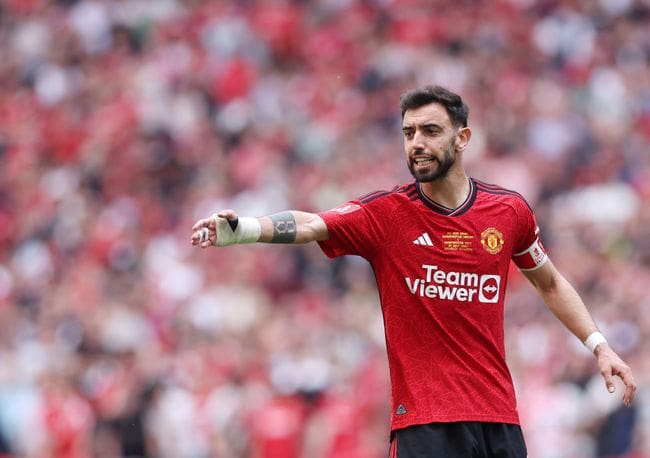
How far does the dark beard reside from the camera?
6.37 meters

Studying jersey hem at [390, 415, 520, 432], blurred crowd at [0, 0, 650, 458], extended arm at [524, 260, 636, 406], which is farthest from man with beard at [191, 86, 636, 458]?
blurred crowd at [0, 0, 650, 458]

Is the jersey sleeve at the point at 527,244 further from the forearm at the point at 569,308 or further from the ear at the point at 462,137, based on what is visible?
the ear at the point at 462,137

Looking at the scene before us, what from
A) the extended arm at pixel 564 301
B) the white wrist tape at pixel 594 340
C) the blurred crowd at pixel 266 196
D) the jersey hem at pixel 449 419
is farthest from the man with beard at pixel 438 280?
the blurred crowd at pixel 266 196

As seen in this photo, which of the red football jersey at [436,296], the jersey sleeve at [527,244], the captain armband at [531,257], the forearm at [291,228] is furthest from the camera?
the captain armband at [531,257]

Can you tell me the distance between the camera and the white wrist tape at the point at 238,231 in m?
5.96

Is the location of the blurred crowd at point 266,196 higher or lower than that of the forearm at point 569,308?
higher

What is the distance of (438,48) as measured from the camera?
16.9 m

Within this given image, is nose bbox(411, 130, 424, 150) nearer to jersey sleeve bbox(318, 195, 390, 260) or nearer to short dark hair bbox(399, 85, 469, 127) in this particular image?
short dark hair bbox(399, 85, 469, 127)

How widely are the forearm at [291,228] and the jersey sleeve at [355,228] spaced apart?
5cm

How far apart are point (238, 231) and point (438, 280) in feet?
3.17

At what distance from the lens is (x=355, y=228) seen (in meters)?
6.38

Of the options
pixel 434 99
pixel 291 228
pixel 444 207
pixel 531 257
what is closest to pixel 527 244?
pixel 531 257

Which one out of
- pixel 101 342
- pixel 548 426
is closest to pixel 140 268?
pixel 101 342

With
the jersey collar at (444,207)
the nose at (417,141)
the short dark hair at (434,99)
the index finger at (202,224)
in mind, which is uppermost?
the short dark hair at (434,99)
